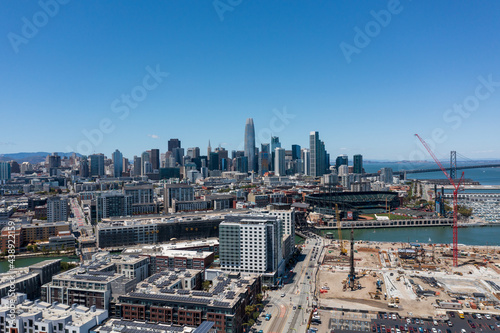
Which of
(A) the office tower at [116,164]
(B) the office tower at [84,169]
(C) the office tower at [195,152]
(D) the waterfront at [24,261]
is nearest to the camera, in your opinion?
(D) the waterfront at [24,261]

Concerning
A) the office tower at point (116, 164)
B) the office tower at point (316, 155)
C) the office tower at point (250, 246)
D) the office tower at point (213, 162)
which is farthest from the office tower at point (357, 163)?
the office tower at point (250, 246)

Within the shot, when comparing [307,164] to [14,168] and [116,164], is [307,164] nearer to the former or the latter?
[116,164]

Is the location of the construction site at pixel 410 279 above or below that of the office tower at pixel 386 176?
below

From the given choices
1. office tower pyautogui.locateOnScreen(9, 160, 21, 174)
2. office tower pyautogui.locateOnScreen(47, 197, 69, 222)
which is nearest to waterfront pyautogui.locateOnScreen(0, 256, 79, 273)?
office tower pyautogui.locateOnScreen(47, 197, 69, 222)

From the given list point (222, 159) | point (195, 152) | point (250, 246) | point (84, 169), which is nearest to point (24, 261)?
point (250, 246)

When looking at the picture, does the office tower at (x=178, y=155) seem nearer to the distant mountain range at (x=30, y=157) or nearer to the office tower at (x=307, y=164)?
the office tower at (x=307, y=164)
